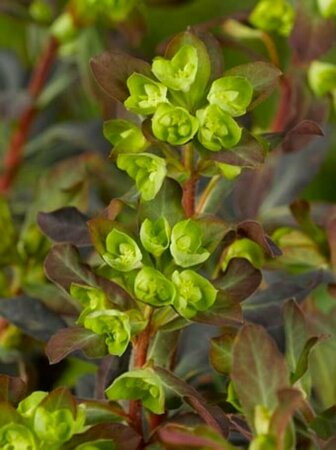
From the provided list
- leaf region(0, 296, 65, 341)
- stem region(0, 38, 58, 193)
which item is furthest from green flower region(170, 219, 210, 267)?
stem region(0, 38, 58, 193)

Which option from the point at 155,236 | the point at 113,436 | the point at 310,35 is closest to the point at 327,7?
the point at 310,35

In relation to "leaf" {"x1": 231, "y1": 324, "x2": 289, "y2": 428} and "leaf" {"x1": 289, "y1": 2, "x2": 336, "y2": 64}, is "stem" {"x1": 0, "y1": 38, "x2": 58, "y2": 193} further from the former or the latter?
"leaf" {"x1": 231, "y1": 324, "x2": 289, "y2": 428}

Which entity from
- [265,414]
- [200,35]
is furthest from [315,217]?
[265,414]

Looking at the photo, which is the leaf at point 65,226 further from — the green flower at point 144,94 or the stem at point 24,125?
the stem at point 24,125

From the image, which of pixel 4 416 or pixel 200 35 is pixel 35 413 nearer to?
pixel 4 416

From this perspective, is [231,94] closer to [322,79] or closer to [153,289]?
[153,289]

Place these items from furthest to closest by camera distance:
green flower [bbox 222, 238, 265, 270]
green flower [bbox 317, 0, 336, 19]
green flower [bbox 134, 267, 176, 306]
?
green flower [bbox 317, 0, 336, 19] → green flower [bbox 222, 238, 265, 270] → green flower [bbox 134, 267, 176, 306]

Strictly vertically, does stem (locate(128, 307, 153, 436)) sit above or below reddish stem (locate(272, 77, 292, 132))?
above
